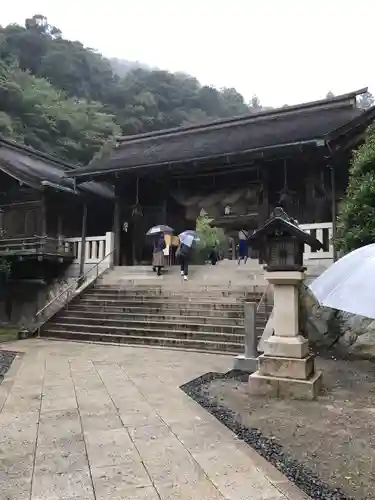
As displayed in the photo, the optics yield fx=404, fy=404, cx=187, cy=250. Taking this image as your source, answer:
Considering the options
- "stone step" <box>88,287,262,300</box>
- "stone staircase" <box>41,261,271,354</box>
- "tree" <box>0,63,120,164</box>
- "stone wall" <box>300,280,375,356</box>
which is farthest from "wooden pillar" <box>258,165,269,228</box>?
"tree" <box>0,63,120,164</box>

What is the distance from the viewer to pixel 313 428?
13.7 feet

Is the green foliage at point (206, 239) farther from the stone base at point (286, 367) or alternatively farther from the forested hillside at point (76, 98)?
the stone base at point (286, 367)

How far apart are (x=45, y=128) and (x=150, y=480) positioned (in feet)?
99.6

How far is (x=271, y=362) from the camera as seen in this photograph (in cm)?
558

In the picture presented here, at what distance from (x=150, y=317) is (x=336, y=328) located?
14.5 ft

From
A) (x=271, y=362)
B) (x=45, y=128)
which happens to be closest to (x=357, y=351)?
(x=271, y=362)


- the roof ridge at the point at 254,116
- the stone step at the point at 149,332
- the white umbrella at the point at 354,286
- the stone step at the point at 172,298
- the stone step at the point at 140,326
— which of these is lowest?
the stone step at the point at 149,332

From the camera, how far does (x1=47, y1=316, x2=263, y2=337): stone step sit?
29.6 feet

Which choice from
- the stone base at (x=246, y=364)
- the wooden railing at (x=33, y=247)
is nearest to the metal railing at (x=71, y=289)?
the wooden railing at (x=33, y=247)

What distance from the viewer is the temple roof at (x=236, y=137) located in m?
12.8

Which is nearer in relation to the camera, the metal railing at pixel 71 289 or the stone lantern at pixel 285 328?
the stone lantern at pixel 285 328

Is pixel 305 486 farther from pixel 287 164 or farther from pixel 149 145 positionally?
pixel 149 145

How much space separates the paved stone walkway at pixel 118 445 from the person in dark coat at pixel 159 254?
6481 millimetres

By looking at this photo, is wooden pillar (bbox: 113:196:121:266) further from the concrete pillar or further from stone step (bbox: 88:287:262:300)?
the concrete pillar
